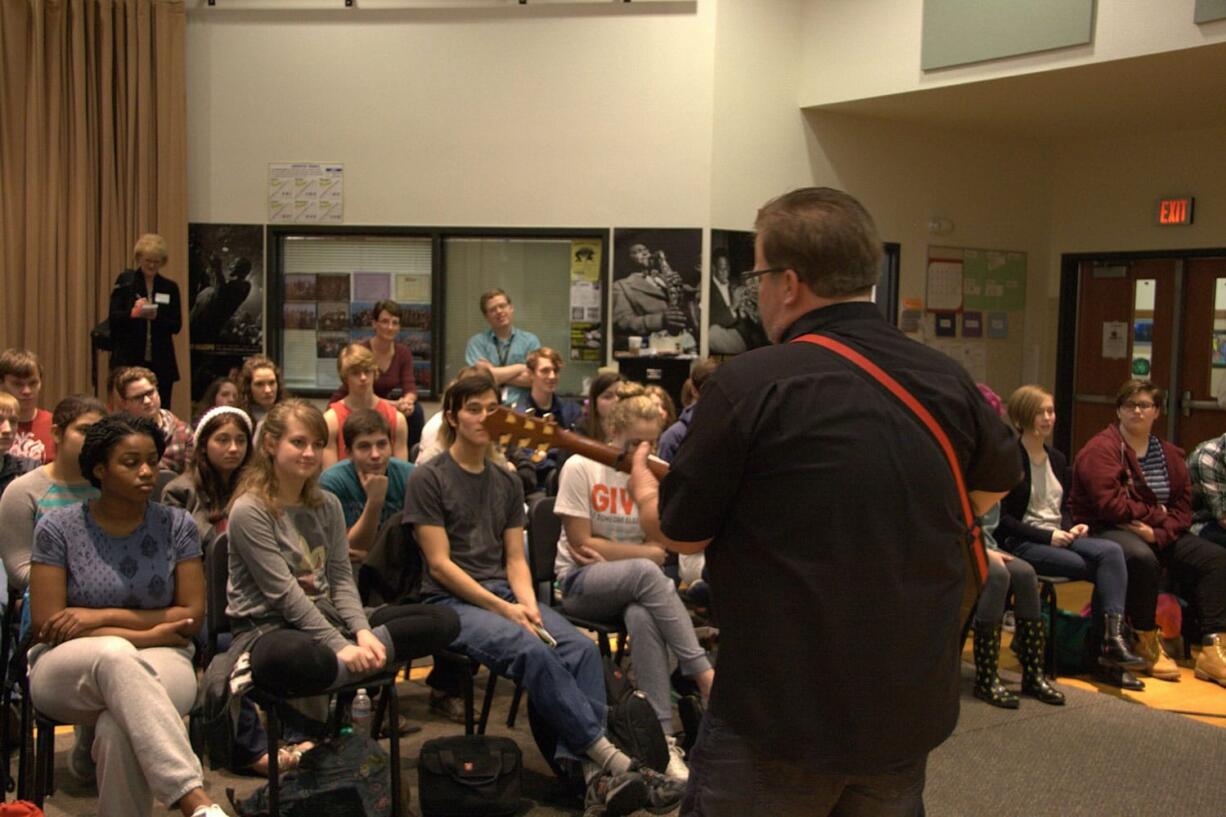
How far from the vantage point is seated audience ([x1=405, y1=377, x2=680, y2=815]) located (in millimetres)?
3475

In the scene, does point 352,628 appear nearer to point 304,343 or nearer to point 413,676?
point 413,676

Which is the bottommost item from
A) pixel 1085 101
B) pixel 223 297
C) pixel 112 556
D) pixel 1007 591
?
pixel 1007 591

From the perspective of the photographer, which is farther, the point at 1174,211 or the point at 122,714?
the point at 1174,211

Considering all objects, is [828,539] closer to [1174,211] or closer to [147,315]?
[147,315]

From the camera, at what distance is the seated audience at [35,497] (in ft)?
12.2

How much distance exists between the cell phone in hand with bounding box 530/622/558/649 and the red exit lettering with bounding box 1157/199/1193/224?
699 cm

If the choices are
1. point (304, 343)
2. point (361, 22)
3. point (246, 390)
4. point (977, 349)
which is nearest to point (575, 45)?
point (361, 22)

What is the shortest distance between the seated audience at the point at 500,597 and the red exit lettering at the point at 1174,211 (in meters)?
6.71

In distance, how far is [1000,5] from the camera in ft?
22.6

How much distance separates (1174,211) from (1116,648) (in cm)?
480

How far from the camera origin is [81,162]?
7.60 m

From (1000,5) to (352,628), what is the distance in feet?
18.0

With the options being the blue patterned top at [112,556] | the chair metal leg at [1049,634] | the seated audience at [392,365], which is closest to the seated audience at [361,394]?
the seated audience at [392,365]

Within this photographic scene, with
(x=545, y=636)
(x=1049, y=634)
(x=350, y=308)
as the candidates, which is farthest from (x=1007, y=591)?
(x=350, y=308)
